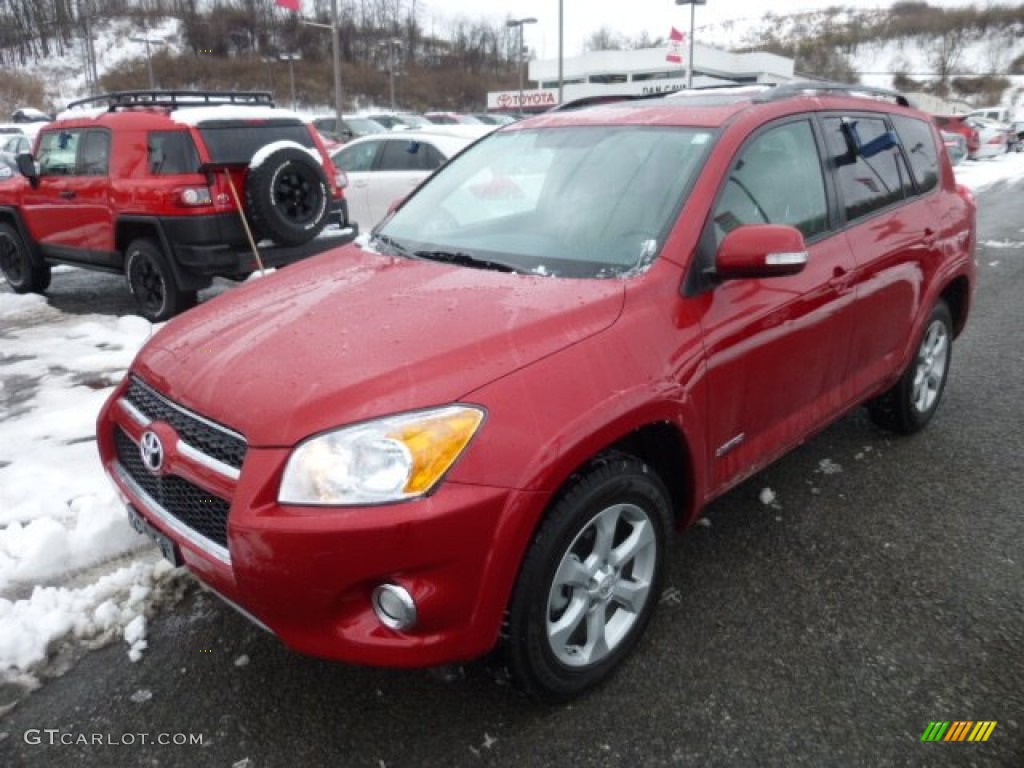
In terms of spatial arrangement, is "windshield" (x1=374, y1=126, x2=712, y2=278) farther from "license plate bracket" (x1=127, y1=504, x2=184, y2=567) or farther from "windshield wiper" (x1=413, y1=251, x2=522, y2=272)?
"license plate bracket" (x1=127, y1=504, x2=184, y2=567)

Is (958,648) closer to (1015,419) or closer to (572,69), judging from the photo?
(1015,419)

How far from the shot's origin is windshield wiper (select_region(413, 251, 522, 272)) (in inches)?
105

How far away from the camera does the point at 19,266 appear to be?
8.12m

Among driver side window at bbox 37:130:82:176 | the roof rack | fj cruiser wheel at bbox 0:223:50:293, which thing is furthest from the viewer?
fj cruiser wheel at bbox 0:223:50:293

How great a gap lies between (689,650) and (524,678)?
2.24 ft

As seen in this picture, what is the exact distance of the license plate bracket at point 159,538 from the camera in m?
2.21

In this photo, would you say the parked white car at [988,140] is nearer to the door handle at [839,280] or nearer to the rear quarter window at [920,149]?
the rear quarter window at [920,149]

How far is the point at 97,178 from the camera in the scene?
22.5 feet

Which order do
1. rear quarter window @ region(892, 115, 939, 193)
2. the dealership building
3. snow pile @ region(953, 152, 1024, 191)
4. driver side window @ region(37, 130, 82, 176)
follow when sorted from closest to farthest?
rear quarter window @ region(892, 115, 939, 193) → driver side window @ region(37, 130, 82, 176) → snow pile @ region(953, 152, 1024, 191) → the dealership building

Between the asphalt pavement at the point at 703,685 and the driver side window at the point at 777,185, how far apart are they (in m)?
1.30

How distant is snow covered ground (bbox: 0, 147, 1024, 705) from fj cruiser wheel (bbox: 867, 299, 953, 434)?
347 cm

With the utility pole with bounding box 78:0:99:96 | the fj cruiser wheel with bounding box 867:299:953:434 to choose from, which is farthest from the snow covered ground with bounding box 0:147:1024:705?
the utility pole with bounding box 78:0:99:96

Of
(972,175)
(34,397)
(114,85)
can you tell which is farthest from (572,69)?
(34,397)

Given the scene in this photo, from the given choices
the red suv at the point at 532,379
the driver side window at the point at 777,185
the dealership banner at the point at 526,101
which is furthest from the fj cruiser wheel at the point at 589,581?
the dealership banner at the point at 526,101
